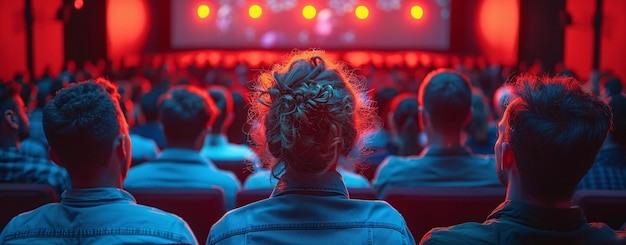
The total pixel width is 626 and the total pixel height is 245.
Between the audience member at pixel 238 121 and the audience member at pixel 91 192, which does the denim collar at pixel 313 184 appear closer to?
the audience member at pixel 91 192

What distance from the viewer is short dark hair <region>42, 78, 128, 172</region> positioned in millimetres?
1785

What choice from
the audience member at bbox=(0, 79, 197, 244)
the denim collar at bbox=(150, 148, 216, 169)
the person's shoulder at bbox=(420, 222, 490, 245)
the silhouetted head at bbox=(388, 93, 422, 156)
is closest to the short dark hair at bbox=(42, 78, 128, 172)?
the audience member at bbox=(0, 79, 197, 244)

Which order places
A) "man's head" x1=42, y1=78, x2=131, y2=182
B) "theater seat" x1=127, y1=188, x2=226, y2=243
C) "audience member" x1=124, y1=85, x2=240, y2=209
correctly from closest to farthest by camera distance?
1. "man's head" x1=42, y1=78, x2=131, y2=182
2. "theater seat" x1=127, y1=188, x2=226, y2=243
3. "audience member" x1=124, y1=85, x2=240, y2=209

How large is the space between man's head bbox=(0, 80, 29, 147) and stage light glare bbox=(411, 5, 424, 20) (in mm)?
16770

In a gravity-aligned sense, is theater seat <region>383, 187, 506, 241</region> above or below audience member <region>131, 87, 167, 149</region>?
above

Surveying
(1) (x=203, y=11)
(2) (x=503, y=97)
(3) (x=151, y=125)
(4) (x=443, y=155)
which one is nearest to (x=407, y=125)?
(2) (x=503, y=97)

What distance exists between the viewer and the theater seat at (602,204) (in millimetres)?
2301

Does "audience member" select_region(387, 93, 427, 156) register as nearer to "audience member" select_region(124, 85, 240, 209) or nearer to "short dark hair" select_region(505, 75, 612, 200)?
"audience member" select_region(124, 85, 240, 209)

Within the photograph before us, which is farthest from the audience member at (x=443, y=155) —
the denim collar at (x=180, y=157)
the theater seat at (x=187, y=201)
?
the denim collar at (x=180, y=157)

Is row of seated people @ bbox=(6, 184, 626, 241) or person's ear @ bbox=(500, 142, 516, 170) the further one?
row of seated people @ bbox=(6, 184, 626, 241)

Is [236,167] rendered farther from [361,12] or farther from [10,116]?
[361,12]

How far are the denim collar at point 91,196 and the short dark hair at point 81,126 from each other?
0.07 metres

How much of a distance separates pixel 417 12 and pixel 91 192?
18047 millimetres

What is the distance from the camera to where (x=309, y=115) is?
148 cm
